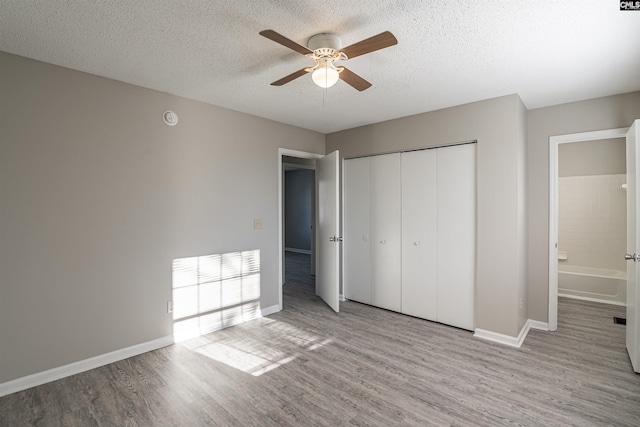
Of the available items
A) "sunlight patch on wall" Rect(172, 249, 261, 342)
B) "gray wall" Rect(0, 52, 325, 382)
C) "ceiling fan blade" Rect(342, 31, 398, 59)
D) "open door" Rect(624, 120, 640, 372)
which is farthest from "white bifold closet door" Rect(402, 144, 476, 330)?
"gray wall" Rect(0, 52, 325, 382)

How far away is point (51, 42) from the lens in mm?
2072

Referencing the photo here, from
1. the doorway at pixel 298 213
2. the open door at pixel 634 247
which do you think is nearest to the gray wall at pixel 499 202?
the open door at pixel 634 247

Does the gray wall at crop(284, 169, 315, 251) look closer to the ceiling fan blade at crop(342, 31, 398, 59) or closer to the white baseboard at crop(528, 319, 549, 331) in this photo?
the white baseboard at crop(528, 319, 549, 331)

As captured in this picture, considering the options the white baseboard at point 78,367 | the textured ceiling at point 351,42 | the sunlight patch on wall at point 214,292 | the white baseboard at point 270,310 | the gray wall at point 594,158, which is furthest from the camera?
the gray wall at point 594,158

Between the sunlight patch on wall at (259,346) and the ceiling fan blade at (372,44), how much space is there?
2511mm

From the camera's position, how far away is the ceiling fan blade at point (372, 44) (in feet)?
5.25

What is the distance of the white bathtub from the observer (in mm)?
4246

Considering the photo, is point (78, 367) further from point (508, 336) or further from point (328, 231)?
point (508, 336)

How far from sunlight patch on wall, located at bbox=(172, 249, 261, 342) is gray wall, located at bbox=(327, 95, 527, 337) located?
2.65m

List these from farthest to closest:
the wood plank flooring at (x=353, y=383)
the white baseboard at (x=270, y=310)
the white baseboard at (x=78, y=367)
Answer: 1. the white baseboard at (x=270, y=310)
2. the white baseboard at (x=78, y=367)
3. the wood plank flooring at (x=353, y=383)

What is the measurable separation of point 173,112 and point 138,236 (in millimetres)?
1295

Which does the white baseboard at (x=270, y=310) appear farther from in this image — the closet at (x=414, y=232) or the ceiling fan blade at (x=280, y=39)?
the ceiling fan blade at (x=280, y=39)

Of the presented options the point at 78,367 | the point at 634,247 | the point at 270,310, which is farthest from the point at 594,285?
the point at 78,367

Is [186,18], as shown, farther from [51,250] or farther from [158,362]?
[158,362]
